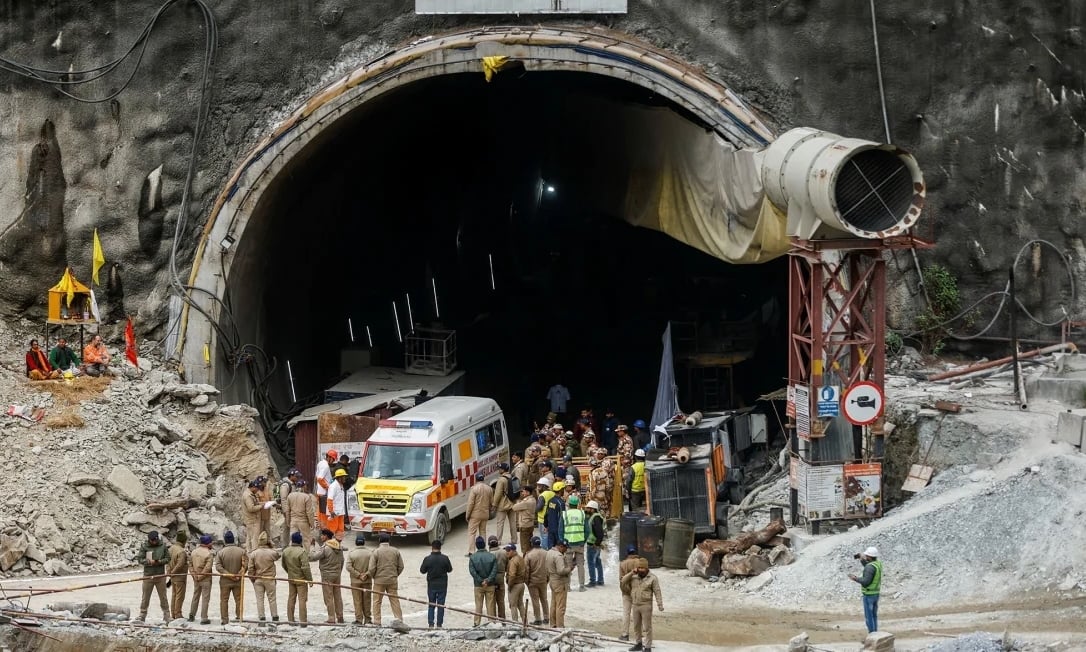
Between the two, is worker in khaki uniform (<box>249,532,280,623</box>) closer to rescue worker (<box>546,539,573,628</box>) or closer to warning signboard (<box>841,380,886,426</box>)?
rescue worker (<box>546,539,573,628</box>)

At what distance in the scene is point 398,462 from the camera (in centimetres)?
2694

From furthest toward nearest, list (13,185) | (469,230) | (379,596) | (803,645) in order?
(469,230)
(13,185)
(379,596)
(803,645)

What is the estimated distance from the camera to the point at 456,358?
128 ft

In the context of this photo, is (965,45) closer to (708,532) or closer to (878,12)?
(878,12)

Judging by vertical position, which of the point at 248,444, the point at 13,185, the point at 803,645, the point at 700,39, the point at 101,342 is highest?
the point at 700,39

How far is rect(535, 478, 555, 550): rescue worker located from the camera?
24.8 meters

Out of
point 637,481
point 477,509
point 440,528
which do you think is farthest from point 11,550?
point 637,481

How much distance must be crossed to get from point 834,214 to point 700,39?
8594 millimetres

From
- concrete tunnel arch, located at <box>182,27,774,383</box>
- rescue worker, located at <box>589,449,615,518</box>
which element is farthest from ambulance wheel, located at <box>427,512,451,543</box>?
concrete tunnel arch, located at <box>182,27,774,383</box>

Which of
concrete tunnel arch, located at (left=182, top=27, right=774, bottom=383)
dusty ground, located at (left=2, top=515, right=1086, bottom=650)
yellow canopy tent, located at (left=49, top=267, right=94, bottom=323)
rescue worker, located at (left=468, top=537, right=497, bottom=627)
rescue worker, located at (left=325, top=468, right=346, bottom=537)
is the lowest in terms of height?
dusty ground, located at (left=2, top=515, right=1086, bottom=650)

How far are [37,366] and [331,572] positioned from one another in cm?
986

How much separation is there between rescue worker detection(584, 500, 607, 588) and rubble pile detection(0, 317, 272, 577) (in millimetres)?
6438

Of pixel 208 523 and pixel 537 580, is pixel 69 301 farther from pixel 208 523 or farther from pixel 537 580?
pixel 537 580

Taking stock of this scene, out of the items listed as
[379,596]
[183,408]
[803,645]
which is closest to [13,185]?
[183,408]
